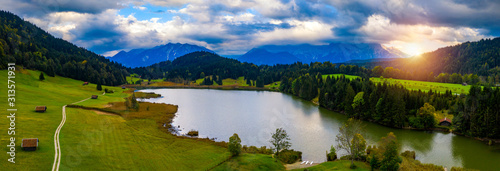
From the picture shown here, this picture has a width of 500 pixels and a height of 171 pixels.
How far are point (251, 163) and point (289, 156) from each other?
28.1ft

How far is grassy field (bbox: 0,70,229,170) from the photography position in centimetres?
3375

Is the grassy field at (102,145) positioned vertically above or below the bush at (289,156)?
above

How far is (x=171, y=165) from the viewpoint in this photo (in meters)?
37.4

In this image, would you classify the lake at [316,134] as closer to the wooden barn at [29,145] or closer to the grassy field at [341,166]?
the grassy field at [341,166]

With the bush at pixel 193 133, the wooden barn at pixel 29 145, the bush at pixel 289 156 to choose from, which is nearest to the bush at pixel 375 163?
the bush at pixel 289 156

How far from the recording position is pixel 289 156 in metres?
44.2

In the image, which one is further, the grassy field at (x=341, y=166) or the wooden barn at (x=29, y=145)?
the grassy field at (x=341, y=166)

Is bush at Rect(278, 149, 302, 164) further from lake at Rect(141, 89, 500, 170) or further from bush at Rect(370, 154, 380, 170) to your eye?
bush at Rect(370, 154, 380, 170)

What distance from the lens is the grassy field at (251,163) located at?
123 ft

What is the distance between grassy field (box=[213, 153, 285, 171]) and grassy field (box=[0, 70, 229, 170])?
2062mm

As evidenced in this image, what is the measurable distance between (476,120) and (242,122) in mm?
56569

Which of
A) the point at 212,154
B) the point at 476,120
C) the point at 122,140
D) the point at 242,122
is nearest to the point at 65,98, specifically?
the point at 122,140

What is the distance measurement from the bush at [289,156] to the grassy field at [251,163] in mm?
2786

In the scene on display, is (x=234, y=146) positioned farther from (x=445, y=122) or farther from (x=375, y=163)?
(x=445, y=122)
